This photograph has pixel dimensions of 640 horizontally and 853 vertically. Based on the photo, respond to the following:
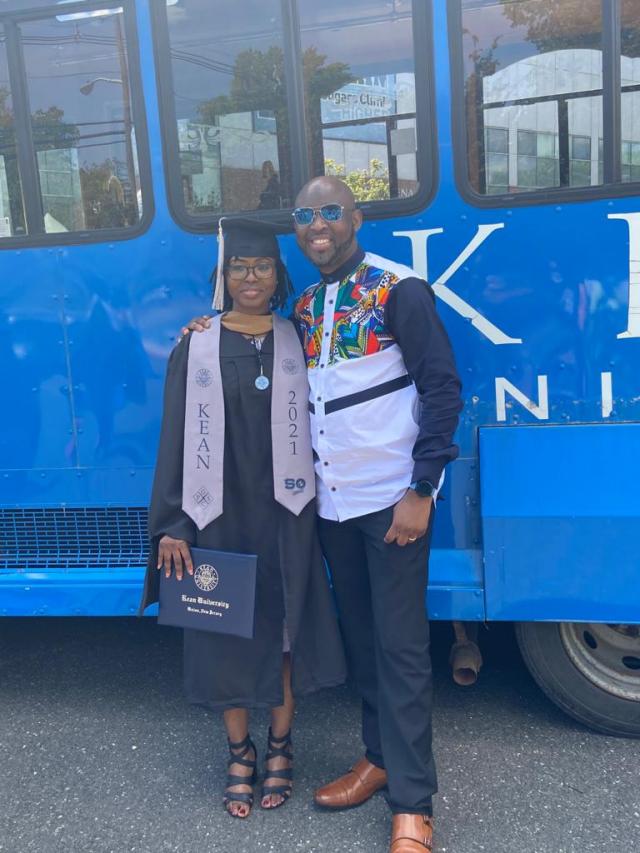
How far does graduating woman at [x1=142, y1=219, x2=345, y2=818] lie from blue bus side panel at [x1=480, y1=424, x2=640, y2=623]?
2.00ft

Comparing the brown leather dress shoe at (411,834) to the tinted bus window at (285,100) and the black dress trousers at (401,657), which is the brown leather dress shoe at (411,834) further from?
the tinted bus window at (285,100)

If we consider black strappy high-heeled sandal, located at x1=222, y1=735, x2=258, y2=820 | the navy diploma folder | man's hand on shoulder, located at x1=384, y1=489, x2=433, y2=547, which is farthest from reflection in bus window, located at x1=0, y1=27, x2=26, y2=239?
black strappy high-heeled sandal, located at x1=222, y1=735, x2=258, y2=820

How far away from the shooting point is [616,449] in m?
2.69

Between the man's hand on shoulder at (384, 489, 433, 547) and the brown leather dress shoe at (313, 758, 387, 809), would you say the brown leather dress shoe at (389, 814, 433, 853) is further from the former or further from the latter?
the man's hand on shoulder at (384, 489, 433, 547)

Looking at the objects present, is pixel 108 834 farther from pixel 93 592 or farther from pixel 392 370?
pixel 392 370

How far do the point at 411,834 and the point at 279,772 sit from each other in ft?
1.67

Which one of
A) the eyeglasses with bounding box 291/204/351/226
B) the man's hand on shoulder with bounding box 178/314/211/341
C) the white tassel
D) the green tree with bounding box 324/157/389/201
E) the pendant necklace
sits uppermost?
the green tree with bounding box 324/157/389/201

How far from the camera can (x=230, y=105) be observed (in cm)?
288

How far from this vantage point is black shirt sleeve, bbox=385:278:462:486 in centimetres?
225

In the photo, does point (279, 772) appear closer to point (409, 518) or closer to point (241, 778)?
point (241, 778)

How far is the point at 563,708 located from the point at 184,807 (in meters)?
1.34

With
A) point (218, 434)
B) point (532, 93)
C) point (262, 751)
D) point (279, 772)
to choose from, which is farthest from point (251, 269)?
point (262, 751)

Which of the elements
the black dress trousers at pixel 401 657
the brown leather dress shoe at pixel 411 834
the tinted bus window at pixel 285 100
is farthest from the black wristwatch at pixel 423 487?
the tinted bus window at pixel 285 100

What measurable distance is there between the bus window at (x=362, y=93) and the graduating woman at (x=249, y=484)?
1.61 feet
